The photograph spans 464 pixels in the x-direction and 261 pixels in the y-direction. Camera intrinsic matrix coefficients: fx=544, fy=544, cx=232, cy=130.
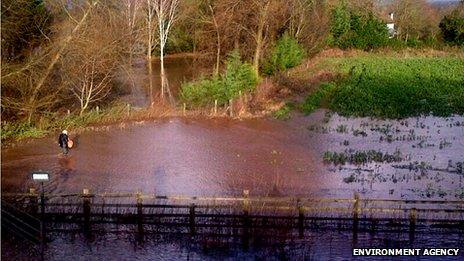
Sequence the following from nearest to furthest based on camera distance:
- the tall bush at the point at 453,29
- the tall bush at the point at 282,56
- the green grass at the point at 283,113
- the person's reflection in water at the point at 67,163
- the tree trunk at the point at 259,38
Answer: the person's reflection in water at the point at 67,163, the green grass at the point at 283,113, the tree trunk at the point at 259,38, the tall bush at the point at 282,56, the tall bush at the point at 453,29

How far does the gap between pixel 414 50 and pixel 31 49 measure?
4475 centimetres

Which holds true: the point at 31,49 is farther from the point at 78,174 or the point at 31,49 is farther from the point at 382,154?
the point at 382,154

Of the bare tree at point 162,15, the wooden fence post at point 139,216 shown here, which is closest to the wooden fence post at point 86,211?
the wooden fence post at point 139,216

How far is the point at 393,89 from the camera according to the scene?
39.0m

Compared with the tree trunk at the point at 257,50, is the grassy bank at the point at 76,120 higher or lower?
lower

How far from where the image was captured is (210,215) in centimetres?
1524

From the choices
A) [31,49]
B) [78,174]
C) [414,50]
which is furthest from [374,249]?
[414,50]

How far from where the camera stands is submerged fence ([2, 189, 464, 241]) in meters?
15.0

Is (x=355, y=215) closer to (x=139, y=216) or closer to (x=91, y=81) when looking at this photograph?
(x=139, y=216)

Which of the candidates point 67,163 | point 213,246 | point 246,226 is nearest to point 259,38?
point 67,163

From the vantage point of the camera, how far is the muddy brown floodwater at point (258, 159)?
1994 cm

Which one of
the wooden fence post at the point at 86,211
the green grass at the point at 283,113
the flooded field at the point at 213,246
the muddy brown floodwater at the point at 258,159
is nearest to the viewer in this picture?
the flooded field at the point at 213,246

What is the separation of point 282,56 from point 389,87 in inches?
381

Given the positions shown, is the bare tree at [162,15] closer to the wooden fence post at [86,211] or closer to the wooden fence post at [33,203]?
the wooden fence post at [33,203]
